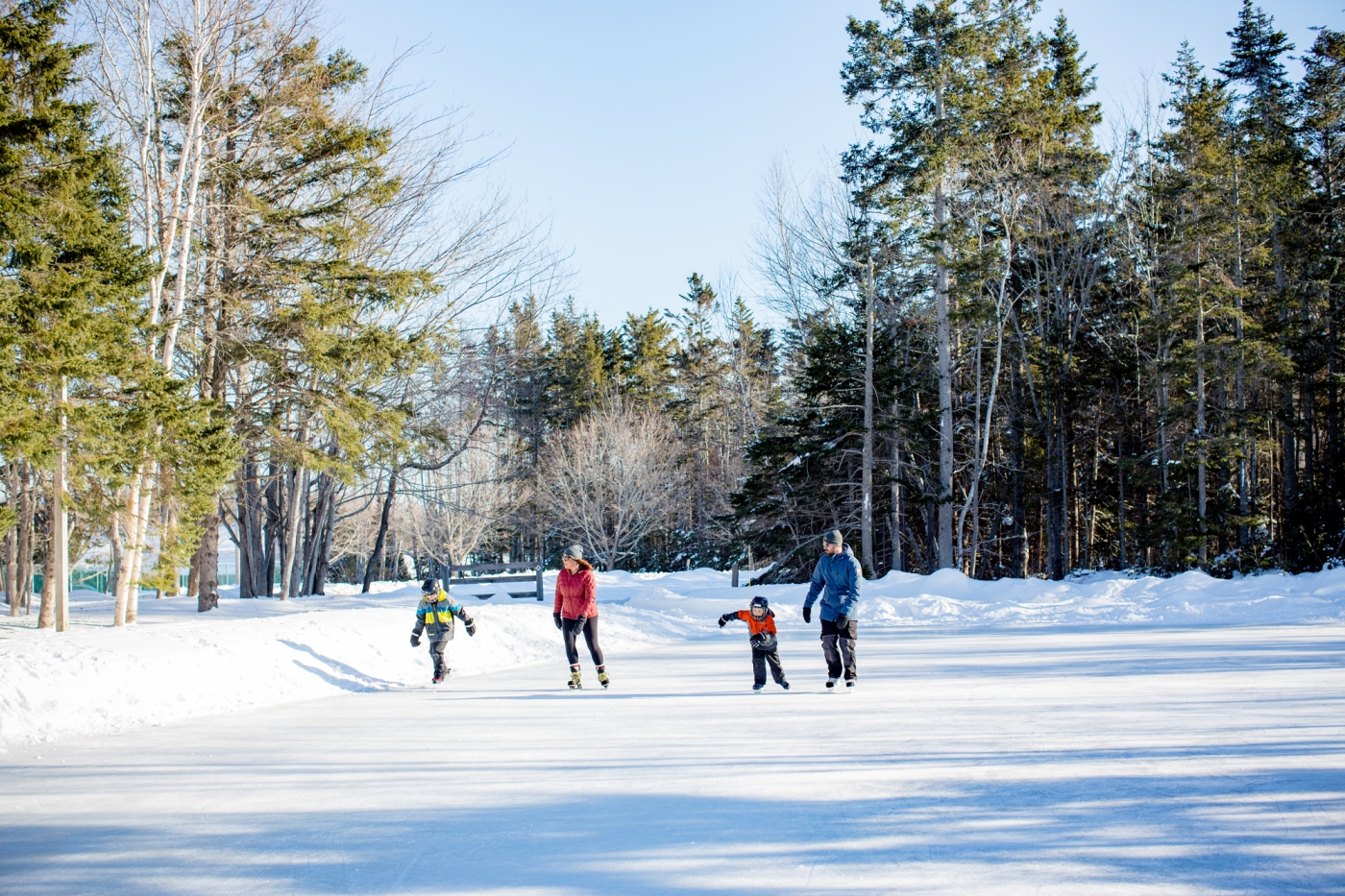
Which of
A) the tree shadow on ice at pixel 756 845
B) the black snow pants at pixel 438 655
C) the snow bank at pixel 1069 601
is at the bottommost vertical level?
the snow bank at pixel 1069 601

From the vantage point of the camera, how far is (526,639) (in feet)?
49.2

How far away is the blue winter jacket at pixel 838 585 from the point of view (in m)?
9.71

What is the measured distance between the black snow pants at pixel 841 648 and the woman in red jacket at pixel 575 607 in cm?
255

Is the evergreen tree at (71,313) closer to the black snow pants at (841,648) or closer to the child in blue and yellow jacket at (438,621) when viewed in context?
the child in blue and yellow jacket at (438,621)

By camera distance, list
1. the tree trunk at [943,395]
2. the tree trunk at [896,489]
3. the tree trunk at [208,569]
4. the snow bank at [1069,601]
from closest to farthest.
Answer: the snow bank at [1069,601] → the tree trunk at [208,569] → the tree trunk at [943,395] → the tree trunk at [896,489]

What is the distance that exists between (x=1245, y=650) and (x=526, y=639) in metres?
10.7

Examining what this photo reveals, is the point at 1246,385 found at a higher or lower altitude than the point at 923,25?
lower

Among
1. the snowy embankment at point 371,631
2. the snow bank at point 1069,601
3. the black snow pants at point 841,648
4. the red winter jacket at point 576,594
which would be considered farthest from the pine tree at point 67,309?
the snow bank at point 1069,601

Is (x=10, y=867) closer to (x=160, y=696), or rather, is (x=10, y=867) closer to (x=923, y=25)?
(x=160, y=696)

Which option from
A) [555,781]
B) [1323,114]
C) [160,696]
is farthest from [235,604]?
Result: [1323,114]

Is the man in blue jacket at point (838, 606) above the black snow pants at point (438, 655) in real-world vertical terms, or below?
above

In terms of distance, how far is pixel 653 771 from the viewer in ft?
19.3

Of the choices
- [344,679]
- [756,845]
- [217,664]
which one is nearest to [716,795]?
[756,845]

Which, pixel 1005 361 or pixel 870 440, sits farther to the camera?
pixel 1005 361
